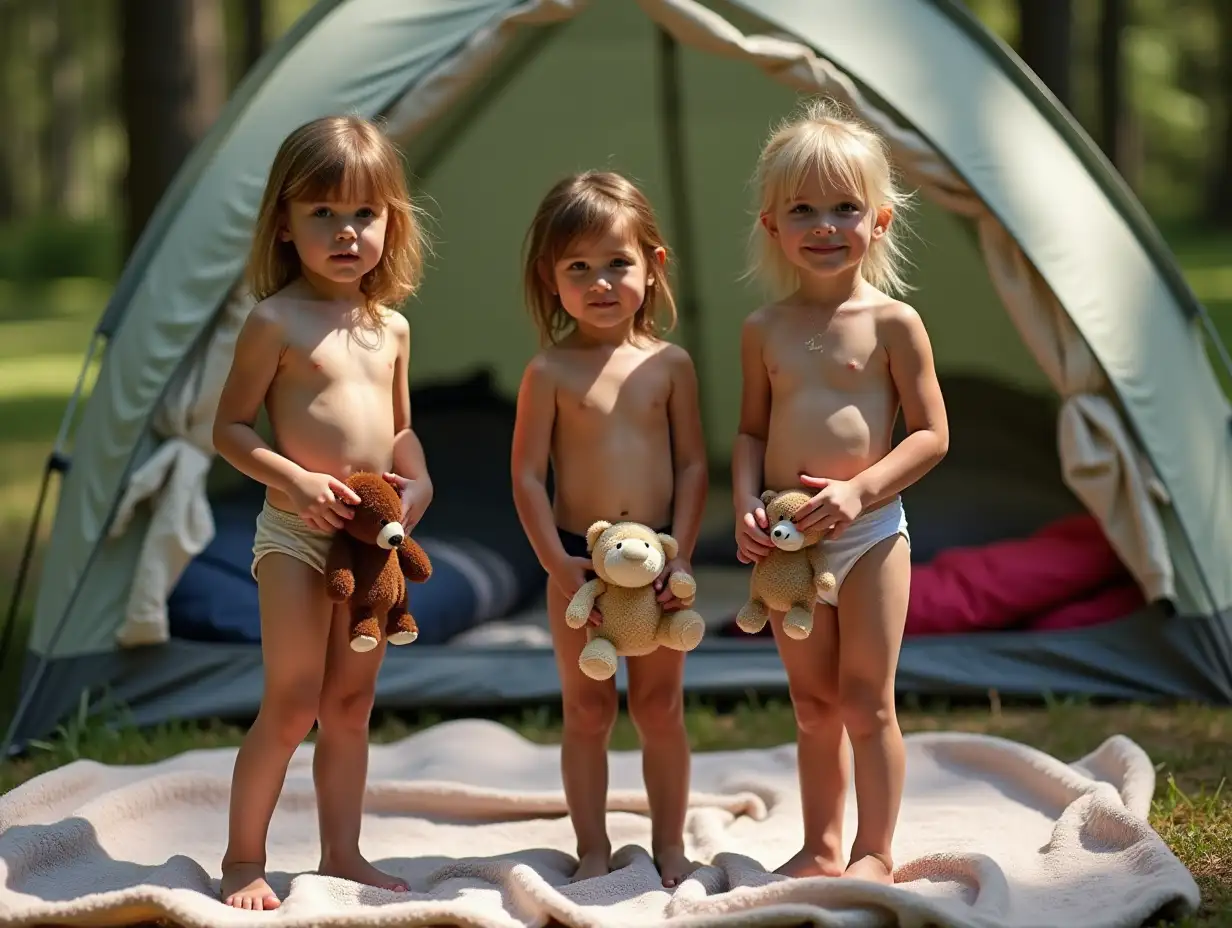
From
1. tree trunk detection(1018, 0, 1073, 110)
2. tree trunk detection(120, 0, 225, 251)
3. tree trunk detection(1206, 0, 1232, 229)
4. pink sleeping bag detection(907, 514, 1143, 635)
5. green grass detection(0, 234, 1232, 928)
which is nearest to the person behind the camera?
green grass detection(0, 234, 1232, 928)

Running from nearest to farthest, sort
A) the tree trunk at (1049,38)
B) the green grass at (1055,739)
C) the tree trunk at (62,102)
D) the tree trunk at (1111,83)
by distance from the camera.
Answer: the green grass at (1055,739), the tree trunk at (1049,38), the tree trunk at (1111,83), the tree trunk at (62,102)

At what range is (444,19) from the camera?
143 inches

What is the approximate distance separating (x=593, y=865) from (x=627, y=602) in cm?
48

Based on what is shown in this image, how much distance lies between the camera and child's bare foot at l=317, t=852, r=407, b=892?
8.79ft

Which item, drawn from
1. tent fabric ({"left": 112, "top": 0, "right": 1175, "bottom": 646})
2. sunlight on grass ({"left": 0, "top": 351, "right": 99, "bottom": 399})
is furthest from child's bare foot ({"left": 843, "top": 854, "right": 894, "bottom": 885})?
sunlight on grass ({"left": 0, "top": 351, "right": 99, "bottom": 399})

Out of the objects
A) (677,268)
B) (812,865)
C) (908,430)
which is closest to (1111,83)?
(677,268)

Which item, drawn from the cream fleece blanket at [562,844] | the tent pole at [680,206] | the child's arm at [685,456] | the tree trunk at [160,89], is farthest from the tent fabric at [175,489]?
the tent pole at [680,206]

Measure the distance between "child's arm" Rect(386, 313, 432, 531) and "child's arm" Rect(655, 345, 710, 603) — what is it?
1.27 feet

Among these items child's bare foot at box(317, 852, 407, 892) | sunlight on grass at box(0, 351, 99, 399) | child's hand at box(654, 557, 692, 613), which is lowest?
child's bare foot at box(317, 852, 407, 892)

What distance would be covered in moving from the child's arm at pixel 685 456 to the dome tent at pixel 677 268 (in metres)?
0.98

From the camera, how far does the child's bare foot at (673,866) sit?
269cm

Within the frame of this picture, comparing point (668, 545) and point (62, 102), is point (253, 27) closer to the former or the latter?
point (668, 545)

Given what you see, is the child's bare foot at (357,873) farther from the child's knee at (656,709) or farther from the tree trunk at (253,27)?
the tree trunk at (253,27)

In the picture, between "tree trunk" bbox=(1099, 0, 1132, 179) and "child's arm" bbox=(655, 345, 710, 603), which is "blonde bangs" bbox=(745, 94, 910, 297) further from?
"tree trunk" bbox=(1099, 0, 1132, 179)
